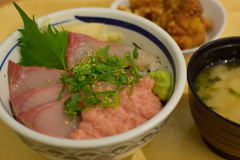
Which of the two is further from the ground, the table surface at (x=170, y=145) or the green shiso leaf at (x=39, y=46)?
the green shiso leaf at (x=39, y=46)

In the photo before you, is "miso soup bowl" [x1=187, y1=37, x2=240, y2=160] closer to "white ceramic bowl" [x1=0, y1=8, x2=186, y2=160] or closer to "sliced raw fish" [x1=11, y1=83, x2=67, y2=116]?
"white ceramic bowl" [x1=0, y1=8, x2=186, y2=160]

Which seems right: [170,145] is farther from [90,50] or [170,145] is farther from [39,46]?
[39,46]

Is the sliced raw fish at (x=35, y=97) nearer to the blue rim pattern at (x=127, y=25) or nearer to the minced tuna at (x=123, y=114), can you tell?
the minced tuna at (x=123, y=114)

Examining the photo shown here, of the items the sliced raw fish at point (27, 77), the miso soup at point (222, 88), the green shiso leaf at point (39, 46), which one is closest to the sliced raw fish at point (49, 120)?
the sliced raw fish at point (27, 77)

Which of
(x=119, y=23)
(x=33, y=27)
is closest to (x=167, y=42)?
(x=119, y=23)

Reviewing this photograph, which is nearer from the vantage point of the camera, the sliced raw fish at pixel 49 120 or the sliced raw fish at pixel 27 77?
the sliced raw fish at pixel 49 120

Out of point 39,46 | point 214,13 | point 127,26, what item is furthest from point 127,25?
point 214,13

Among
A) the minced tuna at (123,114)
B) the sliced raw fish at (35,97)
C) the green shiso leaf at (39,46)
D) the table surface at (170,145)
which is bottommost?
the table surface at (170,145)
